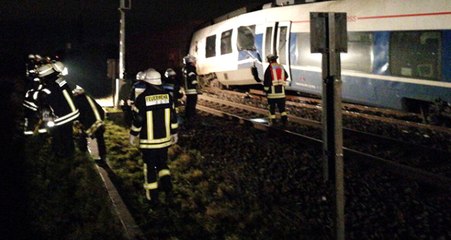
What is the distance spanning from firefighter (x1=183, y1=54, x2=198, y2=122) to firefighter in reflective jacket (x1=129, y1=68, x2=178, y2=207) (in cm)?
620

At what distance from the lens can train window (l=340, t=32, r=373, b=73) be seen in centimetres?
1227

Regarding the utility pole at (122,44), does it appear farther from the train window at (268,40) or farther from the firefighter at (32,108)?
the firefighter at (32,108)

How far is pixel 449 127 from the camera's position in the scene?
36.3 feet

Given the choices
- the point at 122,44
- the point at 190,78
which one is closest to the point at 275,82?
the point at 190,78

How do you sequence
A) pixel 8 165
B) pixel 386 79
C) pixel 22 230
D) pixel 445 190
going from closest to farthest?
1. pixel 22 230
2. pixel 445 190
3. pixel 8 165
4. pixel 386 79

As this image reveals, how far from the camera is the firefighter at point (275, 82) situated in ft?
36.0

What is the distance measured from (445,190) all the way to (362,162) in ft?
5.60

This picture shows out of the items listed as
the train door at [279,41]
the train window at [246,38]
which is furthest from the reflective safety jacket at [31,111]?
the train window at [246,38]

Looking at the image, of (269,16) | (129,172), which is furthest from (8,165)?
(269,16)

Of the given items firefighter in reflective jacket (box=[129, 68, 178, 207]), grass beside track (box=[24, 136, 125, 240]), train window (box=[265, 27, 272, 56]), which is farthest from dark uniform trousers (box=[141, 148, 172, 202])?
train window (box=[265, 27, 272, 56])

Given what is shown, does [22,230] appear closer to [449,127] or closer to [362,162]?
[362,162]

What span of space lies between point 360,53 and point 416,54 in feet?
5.51

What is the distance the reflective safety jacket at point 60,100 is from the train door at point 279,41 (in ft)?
28.9

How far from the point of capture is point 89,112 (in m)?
7.92
